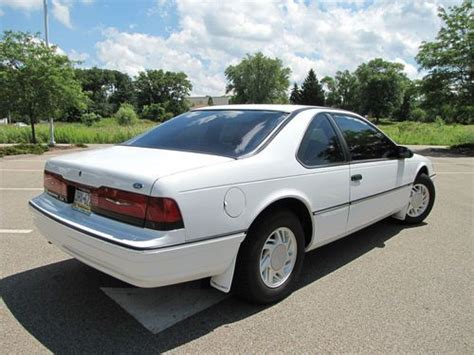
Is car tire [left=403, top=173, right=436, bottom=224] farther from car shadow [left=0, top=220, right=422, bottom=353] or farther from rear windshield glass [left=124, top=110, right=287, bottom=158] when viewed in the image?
rear windshield glass [left=124, top=110, right=287, bottom=158]

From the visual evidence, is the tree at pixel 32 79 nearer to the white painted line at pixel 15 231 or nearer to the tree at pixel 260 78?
the white painted line at pixel 15 231

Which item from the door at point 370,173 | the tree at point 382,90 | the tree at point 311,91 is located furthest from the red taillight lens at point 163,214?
the tree at point 382,90

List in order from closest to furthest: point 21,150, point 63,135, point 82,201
Result: point 82,201
point 21,150
point 63,135

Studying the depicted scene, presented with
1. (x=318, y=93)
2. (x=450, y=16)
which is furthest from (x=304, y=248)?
(x=318, y=93)

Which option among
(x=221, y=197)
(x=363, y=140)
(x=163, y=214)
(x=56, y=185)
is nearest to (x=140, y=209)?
(x=163, y=214)

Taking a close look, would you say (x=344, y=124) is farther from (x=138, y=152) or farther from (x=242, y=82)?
(x=242, y=82)

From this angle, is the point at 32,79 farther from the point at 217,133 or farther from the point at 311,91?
the point at 311,91

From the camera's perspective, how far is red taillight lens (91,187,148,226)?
7.98 feet

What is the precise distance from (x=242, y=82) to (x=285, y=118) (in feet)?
260

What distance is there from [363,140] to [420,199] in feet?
6.15

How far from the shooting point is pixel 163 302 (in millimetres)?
3100

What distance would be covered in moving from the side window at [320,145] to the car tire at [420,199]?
2.16 metres

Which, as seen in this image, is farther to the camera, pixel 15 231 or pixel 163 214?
pixel 15 231

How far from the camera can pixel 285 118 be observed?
339 centimetres
